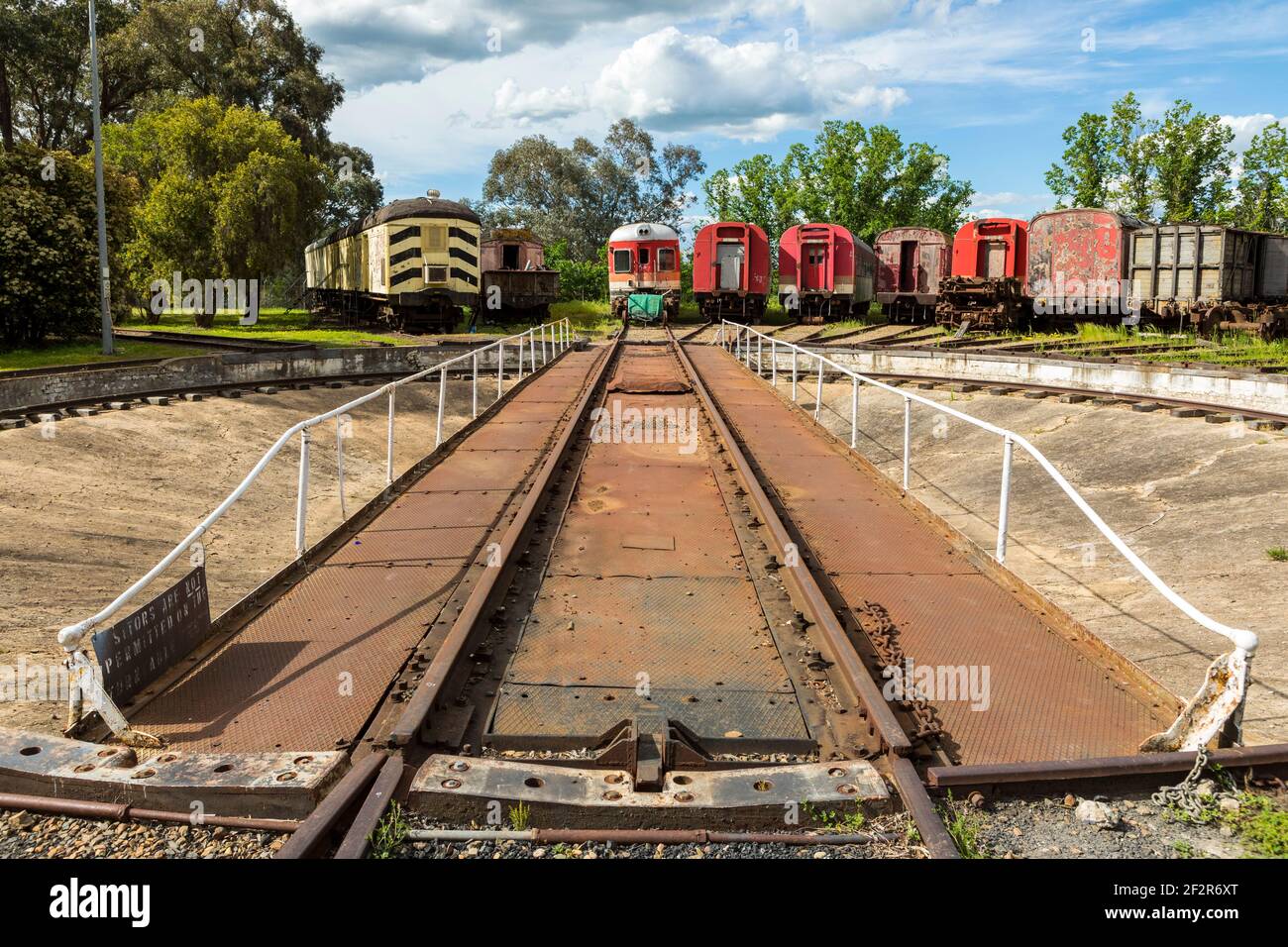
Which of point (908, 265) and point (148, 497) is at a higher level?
point (908, 265)

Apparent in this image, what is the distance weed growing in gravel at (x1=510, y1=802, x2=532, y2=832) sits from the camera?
3.13m

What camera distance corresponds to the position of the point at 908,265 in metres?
32.6

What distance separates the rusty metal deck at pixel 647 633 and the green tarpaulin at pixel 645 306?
2487cm

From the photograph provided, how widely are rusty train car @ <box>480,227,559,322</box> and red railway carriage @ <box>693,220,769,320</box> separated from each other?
6.44 meters

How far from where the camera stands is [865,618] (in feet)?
16.3

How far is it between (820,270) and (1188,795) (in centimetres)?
2966

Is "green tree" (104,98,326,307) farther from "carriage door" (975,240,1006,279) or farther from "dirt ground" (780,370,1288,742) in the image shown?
"dirt ground" (780,370,1288,742)

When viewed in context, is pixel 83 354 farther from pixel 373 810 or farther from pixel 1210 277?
pixel 1210 277

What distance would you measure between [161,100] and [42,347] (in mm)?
27686

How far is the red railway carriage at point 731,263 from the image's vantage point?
3117 centimetres

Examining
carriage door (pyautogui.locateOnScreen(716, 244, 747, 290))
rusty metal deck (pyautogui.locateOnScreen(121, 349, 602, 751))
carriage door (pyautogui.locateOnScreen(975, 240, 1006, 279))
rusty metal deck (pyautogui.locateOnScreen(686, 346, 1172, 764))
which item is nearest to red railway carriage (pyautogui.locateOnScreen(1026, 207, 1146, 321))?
carriage door (pyautogui.locateOnScreen(975, 240, 1006, 279))

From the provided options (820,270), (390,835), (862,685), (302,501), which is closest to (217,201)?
(820,270)

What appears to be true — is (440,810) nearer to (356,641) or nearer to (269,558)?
(356,641)
